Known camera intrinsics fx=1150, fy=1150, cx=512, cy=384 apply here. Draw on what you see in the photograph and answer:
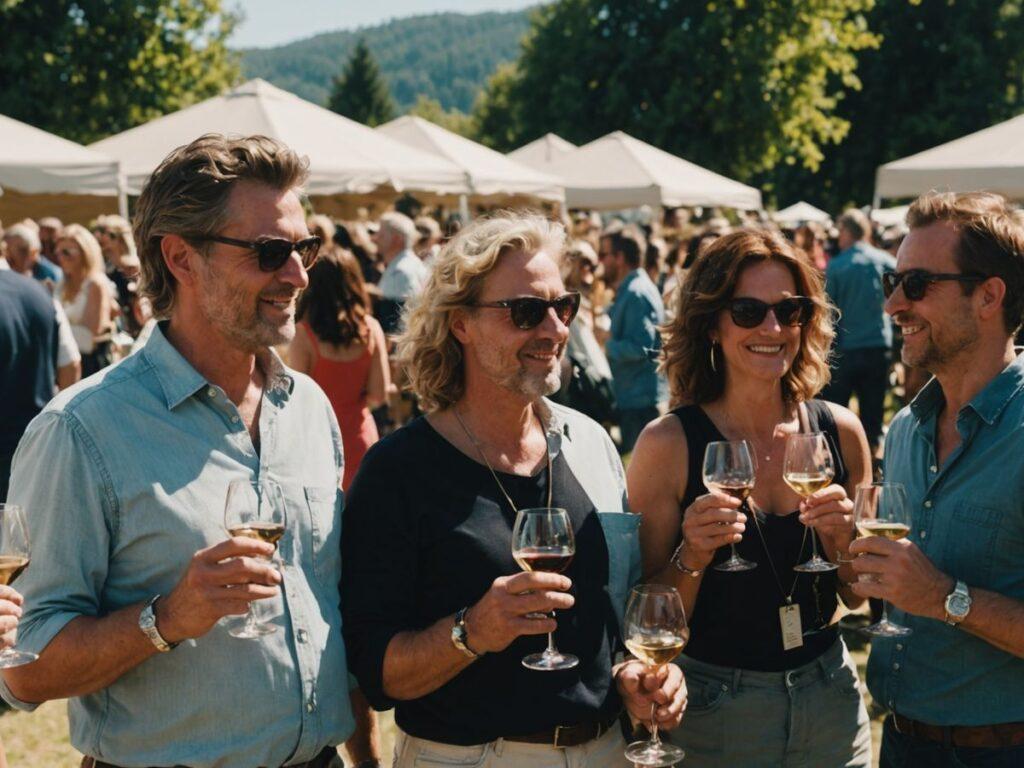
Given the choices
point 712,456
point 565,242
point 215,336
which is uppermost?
point 565,242

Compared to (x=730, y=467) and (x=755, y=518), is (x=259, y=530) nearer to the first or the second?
(x=730, y=467)

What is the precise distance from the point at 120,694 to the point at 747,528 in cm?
168

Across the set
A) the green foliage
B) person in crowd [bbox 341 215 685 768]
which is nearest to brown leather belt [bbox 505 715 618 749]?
person in crowd [bbox 341 215 685 768]

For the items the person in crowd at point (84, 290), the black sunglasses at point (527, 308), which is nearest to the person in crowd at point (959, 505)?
the black sunglasses at point (527, 308)

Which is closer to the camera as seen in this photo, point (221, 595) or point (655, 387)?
point (221, 595)

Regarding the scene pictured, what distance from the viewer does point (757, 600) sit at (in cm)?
310

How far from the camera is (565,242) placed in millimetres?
3035

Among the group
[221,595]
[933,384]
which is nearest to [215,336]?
[221,595]

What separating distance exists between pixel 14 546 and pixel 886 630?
2.11 metres

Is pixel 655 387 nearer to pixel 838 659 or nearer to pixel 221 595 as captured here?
pixel 838 659

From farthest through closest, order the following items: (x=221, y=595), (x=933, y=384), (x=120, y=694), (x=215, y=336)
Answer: (x=933, y=384)
(x=215, y=336)
(x=120, y=694)
(x=221, y=595)

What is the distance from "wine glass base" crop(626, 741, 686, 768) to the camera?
2.67 metres

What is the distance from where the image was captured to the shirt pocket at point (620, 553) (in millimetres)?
2881

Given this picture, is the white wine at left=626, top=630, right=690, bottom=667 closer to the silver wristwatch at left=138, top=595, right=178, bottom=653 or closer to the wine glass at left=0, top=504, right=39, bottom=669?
the silver wristwatch at left=138, top=595, right=178, bottom=653
